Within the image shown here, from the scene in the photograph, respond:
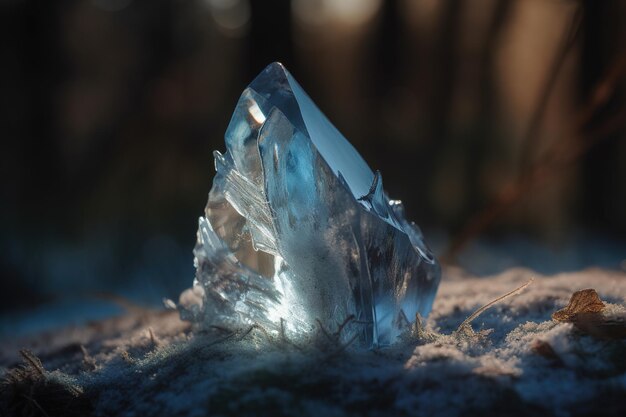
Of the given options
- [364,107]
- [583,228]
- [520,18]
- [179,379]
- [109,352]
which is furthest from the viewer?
[364,107]

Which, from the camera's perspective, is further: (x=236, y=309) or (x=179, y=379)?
(x=236, y=309)

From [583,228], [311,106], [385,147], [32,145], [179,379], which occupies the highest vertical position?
[385,147]

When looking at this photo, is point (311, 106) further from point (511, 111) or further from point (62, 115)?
point (62, 115)

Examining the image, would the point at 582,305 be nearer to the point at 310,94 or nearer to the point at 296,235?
the point at 296,235

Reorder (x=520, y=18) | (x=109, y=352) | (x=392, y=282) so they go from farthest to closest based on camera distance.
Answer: (x=520, y=18) → (x=109, y=352) → (x=392, y=282)

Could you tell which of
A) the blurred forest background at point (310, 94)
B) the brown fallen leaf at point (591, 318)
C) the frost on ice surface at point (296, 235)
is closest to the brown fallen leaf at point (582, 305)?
the brown fallen leaf at point (591, 318)

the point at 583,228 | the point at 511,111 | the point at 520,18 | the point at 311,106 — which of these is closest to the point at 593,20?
the point at 520,18

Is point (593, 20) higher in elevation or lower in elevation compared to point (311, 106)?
higher

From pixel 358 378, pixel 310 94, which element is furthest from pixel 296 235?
pixel 310 94
